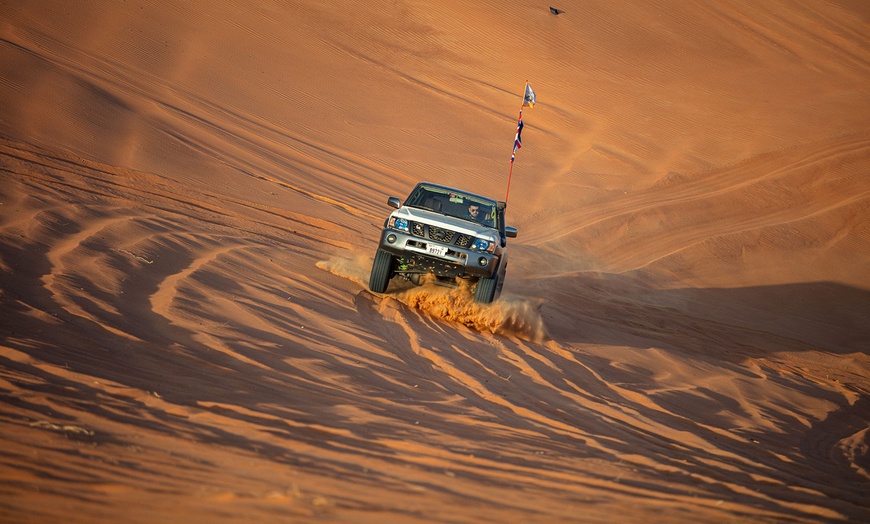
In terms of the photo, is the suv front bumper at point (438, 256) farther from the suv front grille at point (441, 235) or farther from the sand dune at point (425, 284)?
the sand dune at point (425, 284)

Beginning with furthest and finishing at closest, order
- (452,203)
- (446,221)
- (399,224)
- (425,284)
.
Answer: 1. (452,203)
2. (425,284)
3. (446,221)
4. (399,224)

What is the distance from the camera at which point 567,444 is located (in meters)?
5.41

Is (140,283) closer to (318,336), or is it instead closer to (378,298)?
(318,336)

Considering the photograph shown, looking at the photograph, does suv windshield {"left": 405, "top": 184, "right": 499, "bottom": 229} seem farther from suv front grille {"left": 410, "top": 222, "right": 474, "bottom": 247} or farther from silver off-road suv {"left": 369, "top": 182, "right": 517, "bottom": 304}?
suv front grille {"left": 410, "top": 222, "right": 474, "bottom": 247}

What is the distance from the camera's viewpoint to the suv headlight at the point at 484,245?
29.9 feet

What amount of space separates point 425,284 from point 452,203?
1282 mm

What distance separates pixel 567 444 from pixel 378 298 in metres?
4.60

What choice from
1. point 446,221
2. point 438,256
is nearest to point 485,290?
point 438,256

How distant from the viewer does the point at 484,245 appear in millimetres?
9141

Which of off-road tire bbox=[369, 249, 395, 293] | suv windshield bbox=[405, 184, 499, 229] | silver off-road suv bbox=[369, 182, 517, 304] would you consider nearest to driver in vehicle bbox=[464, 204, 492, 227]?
suv windshield bbox=[405, 184, 499, 229]

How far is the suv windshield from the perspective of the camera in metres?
10.0

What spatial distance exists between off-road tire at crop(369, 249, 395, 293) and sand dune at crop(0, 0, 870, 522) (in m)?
0.20

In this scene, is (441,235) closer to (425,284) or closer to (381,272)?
(381,272)

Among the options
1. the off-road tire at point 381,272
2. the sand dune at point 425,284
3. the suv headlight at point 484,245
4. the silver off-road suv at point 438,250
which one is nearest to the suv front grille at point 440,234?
the silver off-road suv at point 438,250
